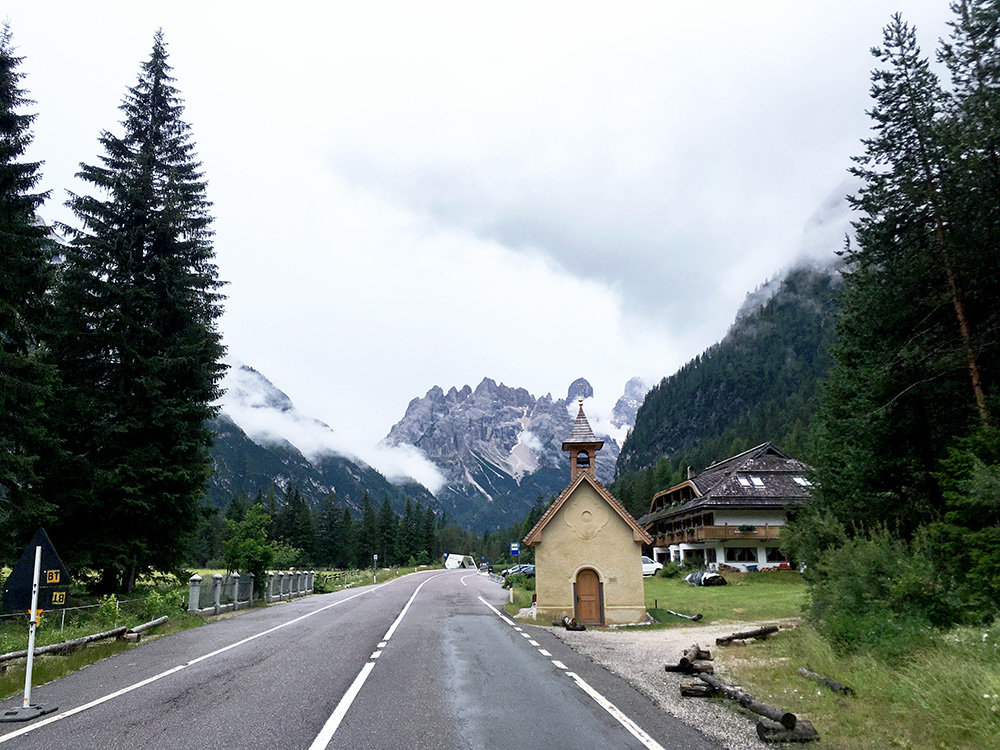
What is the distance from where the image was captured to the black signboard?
920cm

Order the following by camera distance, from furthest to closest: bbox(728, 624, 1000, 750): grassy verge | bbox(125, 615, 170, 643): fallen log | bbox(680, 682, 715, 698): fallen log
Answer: bbox(125, 615, 170, 643): fallen log < bbox(680, 682, 715, 698): fallen log < bbox(728, 624, 1000, 750): grassy verge

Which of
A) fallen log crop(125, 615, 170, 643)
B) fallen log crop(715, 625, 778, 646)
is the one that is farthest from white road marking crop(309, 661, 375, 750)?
fallen log crop(715, 625, 778, 646)

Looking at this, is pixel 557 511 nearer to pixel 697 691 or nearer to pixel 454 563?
pixel 697 691

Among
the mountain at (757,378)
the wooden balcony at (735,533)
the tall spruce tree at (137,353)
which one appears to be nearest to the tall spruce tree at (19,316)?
the tall spruce tree at (137,353)

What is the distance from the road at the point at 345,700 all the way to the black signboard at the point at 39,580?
4.72 feet

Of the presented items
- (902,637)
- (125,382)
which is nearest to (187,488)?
(125,382)

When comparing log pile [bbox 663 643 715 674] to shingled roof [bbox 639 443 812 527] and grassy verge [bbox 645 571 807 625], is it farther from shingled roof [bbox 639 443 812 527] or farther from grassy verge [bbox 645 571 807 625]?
shingled roof [bbox 639 443 812 527]

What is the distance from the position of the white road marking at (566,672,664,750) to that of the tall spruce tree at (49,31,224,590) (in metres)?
18.3

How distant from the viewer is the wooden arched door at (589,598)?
24.2m

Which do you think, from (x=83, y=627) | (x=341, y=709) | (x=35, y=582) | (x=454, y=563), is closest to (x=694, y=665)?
(x=341, y=709)

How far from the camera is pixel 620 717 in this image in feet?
26.8

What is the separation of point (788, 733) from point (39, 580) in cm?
1062

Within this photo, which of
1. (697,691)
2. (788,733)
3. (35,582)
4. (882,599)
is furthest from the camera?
(882,599)

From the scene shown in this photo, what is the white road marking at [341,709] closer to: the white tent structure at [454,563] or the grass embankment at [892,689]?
the grass embankment at [892,689]
